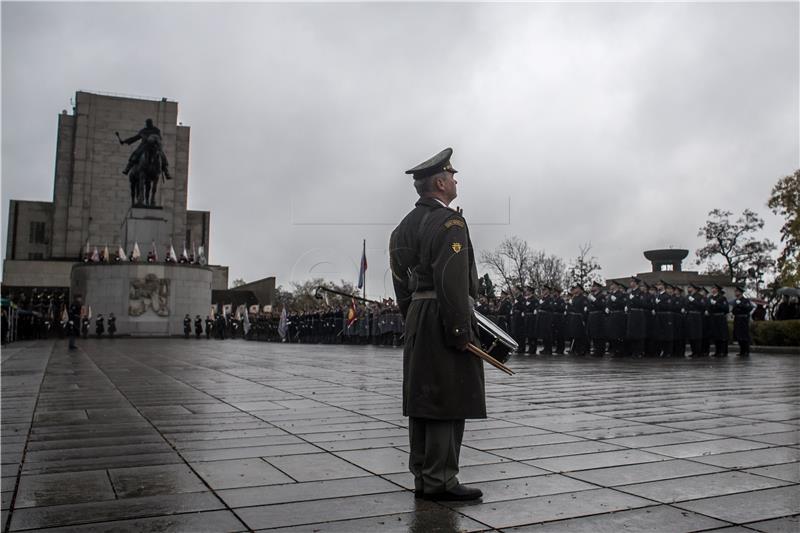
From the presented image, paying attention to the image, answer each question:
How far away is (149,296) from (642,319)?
3021 cm

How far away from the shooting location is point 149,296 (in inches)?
1624

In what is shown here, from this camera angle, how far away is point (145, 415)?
299 inches

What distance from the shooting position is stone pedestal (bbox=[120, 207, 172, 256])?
45625 mm

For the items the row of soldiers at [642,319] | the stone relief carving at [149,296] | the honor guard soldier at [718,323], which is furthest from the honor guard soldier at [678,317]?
the stone relief carving at [149,296]

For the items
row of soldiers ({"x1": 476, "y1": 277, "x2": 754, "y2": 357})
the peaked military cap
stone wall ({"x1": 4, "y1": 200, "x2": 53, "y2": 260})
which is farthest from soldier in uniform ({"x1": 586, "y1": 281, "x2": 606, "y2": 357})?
stone wall ({"x1": 4, "y1": 200, "x2": 53, "y2": 260})

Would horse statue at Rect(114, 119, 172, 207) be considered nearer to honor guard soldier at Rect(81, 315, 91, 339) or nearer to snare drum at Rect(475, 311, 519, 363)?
honor guard soldier at Rect(81, 315, 91, 339)

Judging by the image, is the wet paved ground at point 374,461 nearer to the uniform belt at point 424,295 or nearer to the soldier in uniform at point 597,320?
the uniform belt at point 424,295

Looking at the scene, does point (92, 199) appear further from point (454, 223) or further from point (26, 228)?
point (454, 223)

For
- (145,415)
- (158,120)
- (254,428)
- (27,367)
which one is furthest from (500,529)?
(158,120)

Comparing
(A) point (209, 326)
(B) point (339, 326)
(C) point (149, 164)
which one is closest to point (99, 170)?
(C) point (149, 164)

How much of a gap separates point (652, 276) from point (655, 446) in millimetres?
47222

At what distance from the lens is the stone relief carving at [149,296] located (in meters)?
41.0

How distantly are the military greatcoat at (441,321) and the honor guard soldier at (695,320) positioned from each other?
56.0 feet

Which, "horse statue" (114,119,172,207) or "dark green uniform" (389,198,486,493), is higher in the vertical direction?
"horse statue" (114,119,172,207)
